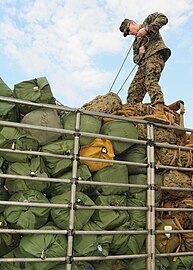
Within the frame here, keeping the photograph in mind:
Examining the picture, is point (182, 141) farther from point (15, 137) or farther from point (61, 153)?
point (15, 137)

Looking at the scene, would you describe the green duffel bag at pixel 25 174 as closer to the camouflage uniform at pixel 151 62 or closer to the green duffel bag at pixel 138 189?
the green duffel bag at pixel 138 189

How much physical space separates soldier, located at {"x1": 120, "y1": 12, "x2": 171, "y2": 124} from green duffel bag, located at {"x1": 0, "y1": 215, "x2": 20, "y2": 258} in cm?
251

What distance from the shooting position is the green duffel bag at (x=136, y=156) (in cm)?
400

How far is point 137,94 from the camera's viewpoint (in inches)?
216

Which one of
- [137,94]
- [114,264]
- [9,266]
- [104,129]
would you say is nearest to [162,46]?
[137,94]

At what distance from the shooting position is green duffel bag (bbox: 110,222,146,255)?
3.58m

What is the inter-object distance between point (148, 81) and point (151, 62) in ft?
1.11

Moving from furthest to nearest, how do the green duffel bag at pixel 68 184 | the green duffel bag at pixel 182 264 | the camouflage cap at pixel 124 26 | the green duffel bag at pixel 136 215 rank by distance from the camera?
the camouflage cap at pixel 124 26 < the green duffel bag at pixel 182 264 < the green duffel bag at pixel 136 215 < the green duffel bag at pixel 68 184

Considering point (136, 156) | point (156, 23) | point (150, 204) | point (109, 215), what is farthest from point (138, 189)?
point (156, 23)

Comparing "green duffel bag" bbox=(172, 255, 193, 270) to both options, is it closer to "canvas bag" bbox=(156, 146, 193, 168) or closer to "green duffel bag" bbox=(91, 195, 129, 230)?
"green duffel bag" bbox=(91, 195, 129, 230)

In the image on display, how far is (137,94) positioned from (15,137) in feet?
8.60

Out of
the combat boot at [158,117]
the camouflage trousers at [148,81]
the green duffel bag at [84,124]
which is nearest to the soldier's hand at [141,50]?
the camouflage trousers at [148,81]

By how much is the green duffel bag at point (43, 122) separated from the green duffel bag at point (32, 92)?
12 cm

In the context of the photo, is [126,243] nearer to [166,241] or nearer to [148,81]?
[166,241]
